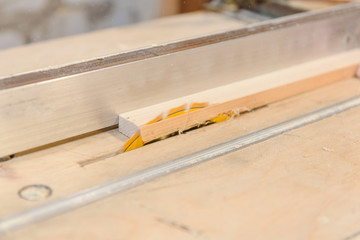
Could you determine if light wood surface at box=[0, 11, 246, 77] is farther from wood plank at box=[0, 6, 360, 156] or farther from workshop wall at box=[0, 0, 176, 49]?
workshop wall at box=[0, 0, 176, 49]

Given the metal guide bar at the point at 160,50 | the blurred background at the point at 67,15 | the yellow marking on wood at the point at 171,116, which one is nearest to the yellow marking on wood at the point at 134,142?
the yellow marking on wood at the point at 171,116

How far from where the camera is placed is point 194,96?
1.20 meters

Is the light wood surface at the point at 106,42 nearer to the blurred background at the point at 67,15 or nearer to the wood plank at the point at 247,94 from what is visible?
the wood plank at the point at 247,94

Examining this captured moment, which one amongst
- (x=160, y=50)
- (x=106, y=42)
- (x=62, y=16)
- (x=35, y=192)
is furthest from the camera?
(x=62, y=16)

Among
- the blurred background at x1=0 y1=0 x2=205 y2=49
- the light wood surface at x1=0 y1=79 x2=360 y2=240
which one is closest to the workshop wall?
the blurred background at x1=0 y1=0 x2=205 y2=49

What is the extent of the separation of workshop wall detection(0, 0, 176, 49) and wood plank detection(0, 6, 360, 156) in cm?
84

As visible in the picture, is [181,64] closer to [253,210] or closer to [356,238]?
[253,210]

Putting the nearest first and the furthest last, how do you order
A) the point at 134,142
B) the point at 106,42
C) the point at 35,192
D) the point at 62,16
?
the point at 35,192, the point at 134,142, the point at 106,42, the point at 62,16

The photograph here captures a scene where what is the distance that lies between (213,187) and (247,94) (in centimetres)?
37

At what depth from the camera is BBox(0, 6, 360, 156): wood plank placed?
96 centimetres

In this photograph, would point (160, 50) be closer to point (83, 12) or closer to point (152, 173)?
point (152, 173)

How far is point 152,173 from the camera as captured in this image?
3.05ft

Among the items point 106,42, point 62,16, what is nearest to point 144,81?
point 106,42

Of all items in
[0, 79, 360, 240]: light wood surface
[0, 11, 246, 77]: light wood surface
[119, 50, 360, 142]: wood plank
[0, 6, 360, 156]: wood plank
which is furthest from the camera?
[0, 11, 246, 77]: light wood surface
